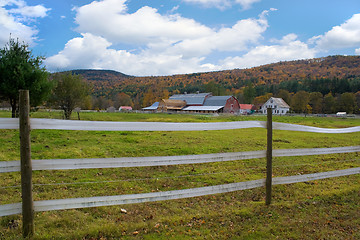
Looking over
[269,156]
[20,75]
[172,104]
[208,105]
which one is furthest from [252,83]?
[269,156]

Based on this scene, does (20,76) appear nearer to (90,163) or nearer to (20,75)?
(20,75)

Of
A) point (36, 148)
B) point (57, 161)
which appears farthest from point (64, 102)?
point (57, 161)

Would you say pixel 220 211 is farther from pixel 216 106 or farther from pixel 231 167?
pixel 216 106

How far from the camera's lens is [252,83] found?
413 ft

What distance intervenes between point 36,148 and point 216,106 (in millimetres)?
65915

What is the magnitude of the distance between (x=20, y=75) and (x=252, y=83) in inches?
4738

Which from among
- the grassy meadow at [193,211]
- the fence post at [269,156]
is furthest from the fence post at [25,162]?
the fence post at [269,156]

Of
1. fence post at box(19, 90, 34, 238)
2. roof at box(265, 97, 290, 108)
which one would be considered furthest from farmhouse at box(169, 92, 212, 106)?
fence post at box(19, 90, 34, 238)

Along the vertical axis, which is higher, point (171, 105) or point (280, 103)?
point (280, 103)

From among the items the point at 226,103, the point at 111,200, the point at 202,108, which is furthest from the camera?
the point at 202,108

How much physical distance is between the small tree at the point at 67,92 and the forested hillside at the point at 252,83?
15037 millimetres

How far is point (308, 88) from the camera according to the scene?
91.6 metres

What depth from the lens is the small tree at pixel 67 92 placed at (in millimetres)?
26562

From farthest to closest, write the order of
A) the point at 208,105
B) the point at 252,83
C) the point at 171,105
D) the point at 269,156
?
the point at 252,83
the point at 171,105
the point at 208,105
the point at 269,156
